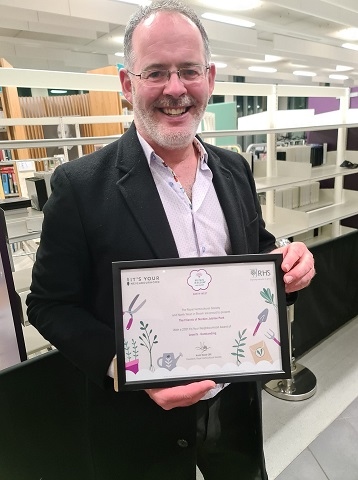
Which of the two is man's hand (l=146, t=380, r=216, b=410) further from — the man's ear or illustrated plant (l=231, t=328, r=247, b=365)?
the man's ear

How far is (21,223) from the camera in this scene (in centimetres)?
221

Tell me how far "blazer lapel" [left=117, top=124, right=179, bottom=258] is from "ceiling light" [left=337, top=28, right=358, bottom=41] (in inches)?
361

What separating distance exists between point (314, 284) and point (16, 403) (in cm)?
224

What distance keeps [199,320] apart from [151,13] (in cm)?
83

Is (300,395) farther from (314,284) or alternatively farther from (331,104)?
(331,104)

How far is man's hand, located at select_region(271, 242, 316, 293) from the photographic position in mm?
961

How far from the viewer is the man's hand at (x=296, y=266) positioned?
3.15ft

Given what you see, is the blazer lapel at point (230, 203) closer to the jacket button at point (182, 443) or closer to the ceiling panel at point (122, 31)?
the jacket button at point (182, 443)

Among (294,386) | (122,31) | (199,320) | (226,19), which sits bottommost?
(294,386)

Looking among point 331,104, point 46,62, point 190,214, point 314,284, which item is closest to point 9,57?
point 46,62

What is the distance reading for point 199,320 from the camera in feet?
3.03

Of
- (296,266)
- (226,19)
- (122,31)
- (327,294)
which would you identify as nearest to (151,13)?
(296,266)

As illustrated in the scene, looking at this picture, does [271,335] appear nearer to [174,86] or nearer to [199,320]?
[199,320]

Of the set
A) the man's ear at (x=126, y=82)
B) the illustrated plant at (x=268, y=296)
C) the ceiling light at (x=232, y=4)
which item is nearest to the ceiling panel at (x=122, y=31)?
the ceiling light at (x=232, y=4)
